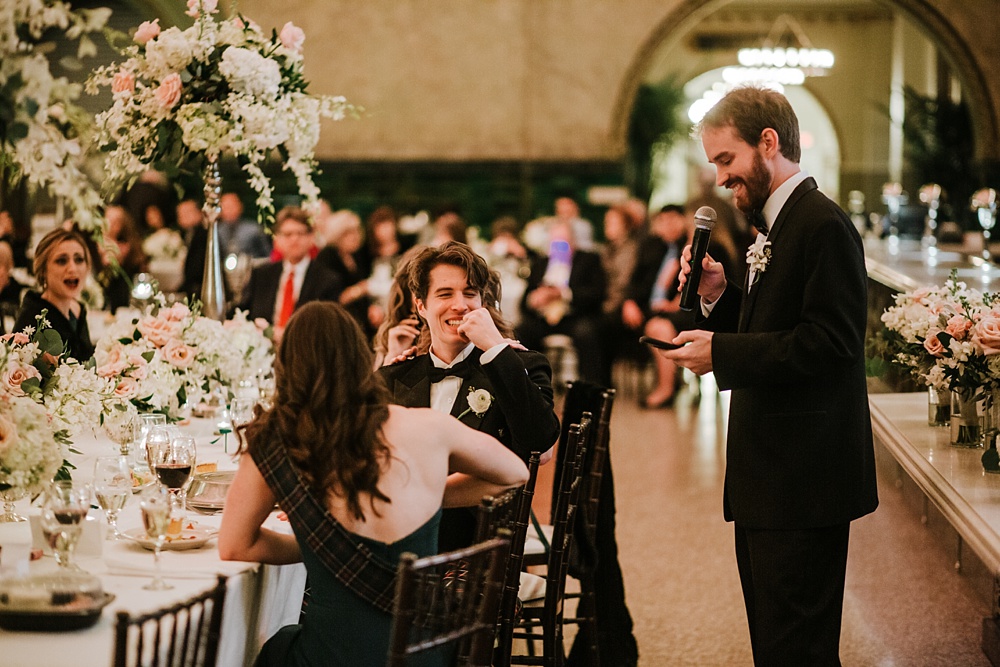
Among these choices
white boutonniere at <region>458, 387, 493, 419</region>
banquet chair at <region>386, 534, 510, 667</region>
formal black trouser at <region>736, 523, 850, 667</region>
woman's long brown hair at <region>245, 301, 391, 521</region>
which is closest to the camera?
banquet chair at <region>386, 534, 510, 667</region>

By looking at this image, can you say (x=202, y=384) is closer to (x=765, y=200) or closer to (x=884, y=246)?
(x=765, y=200)

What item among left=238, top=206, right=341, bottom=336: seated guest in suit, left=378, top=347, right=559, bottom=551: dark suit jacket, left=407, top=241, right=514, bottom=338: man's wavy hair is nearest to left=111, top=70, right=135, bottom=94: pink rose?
left=407, top=241, right=514, bottom=338: man's wavy hair

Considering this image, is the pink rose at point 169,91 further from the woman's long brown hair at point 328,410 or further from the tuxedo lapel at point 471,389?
the woman's long brown hair at point 328,410

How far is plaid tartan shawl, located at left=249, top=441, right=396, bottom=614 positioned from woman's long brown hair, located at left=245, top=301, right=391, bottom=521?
0.03m

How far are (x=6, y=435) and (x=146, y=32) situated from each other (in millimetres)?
2430

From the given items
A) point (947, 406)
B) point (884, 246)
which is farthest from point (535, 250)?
point (947, 406)

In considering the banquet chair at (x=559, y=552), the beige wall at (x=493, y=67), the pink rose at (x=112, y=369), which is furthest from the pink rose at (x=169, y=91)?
the beige wall at (x=493, y=67)

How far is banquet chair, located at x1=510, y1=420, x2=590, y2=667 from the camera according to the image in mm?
3240

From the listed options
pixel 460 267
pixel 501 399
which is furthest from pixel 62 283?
pixel 501 399

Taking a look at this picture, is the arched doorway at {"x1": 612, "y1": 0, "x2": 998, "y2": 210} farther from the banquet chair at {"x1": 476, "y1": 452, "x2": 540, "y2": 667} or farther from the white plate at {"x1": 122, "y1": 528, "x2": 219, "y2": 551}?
the white plate at {"x1": 122, "y1": 528, "x2": 219, "y2": 551}

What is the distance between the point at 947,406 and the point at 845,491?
1.29 metres

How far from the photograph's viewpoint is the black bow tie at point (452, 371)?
138 inches

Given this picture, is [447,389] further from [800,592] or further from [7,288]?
[7,288]

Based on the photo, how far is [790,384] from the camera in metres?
2.85
